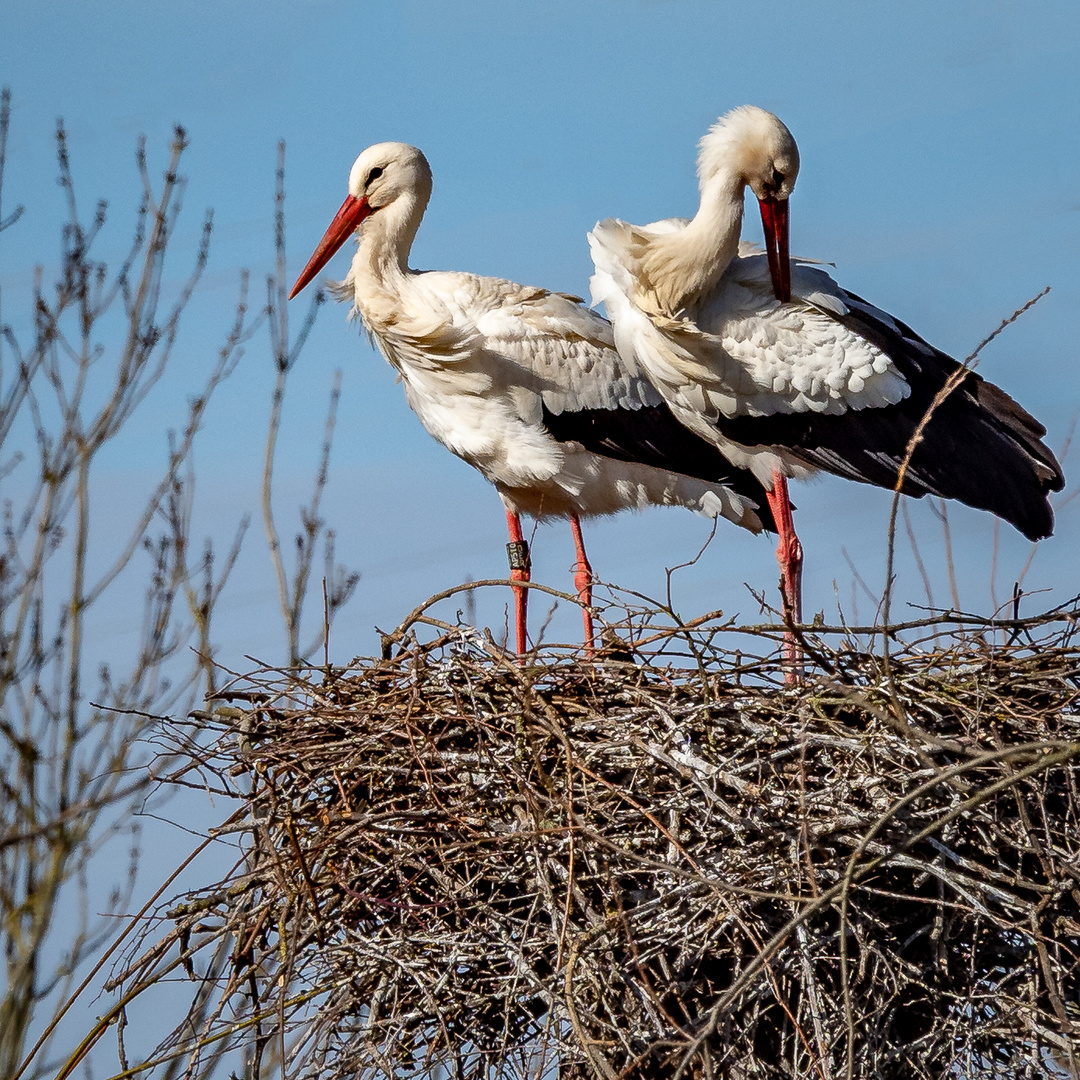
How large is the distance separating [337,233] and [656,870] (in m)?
3.13

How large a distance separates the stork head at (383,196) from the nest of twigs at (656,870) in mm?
2267

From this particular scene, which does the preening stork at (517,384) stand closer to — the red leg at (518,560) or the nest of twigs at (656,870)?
the red leg at (518,560)

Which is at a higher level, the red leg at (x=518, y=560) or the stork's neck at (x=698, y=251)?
the stork's neck at (x=698, y=251)

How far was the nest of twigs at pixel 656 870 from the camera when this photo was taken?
308cm

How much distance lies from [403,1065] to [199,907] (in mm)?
600

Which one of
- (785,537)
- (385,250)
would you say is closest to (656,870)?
(785,537)

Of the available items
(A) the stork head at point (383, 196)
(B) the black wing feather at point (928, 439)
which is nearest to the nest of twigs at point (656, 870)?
(B) the black wing feather at point (928, 439)

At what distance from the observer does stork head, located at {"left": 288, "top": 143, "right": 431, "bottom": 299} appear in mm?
5363

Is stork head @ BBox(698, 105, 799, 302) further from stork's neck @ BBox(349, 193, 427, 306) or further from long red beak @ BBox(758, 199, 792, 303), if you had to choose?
stork's neck @ BBox(349, 193, 427, 306)

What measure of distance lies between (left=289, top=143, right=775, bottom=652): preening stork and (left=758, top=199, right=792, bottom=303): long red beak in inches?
24.7

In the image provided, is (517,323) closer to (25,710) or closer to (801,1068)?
(25,710)

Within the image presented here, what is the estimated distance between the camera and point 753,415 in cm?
507

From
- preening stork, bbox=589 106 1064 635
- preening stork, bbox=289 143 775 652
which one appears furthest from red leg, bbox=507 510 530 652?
preening stork, bbox=589 106 1064 635

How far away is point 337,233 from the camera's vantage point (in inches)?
215
